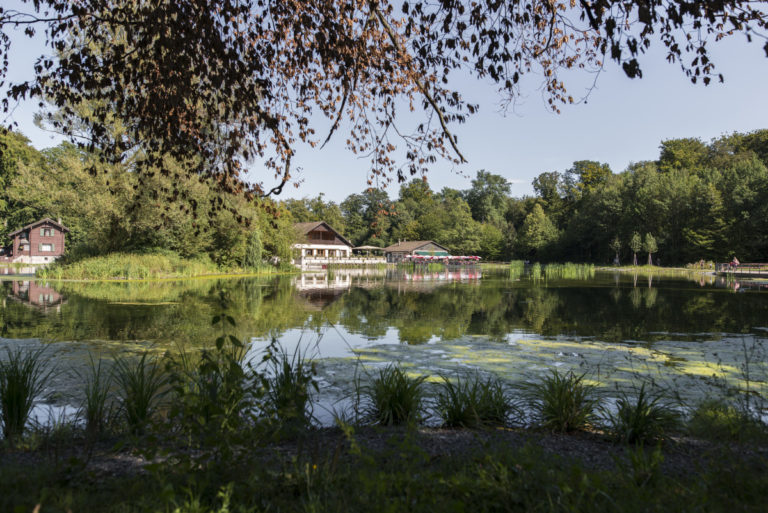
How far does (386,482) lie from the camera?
280 centimetres

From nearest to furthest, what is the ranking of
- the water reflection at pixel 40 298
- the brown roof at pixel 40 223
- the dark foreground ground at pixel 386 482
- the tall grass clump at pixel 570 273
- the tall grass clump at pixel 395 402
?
the dark foreground ground at pixel 386 482, the tall grass clump at pixel 395 402, the water reflection at pixel 40 298, the tall grass clump at pixel 570 273, the brown roof at pixel 40 223

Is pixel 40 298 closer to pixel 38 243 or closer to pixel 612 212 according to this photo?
→ pixel 38 243

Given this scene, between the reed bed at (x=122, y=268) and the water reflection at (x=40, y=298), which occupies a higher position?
the reed bed at (x=122, y=268)

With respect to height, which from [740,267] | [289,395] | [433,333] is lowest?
[433,333]

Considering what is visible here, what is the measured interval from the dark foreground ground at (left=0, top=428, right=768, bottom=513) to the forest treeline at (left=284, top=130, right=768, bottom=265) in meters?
30.9

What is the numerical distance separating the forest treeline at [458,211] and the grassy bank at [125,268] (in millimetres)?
1154

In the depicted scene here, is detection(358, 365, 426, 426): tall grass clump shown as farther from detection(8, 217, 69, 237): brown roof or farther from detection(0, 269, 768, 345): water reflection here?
detection(8, 217, 69, 237): brown roof

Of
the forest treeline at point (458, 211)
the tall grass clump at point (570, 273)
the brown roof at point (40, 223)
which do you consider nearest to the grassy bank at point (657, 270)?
the forest treeline at point (458, 211)

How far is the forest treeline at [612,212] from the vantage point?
171 ft

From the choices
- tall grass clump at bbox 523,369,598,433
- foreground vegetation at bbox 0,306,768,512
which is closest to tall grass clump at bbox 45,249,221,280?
foreground vegetation at bbox 0,306,768,512

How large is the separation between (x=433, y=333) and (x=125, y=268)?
925 inches

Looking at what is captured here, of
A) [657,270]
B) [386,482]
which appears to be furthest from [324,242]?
[386,482]

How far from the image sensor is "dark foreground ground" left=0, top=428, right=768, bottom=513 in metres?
2.53

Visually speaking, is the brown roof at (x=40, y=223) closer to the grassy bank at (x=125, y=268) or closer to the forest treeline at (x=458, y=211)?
the forest treeline at (x=458, y=211)
